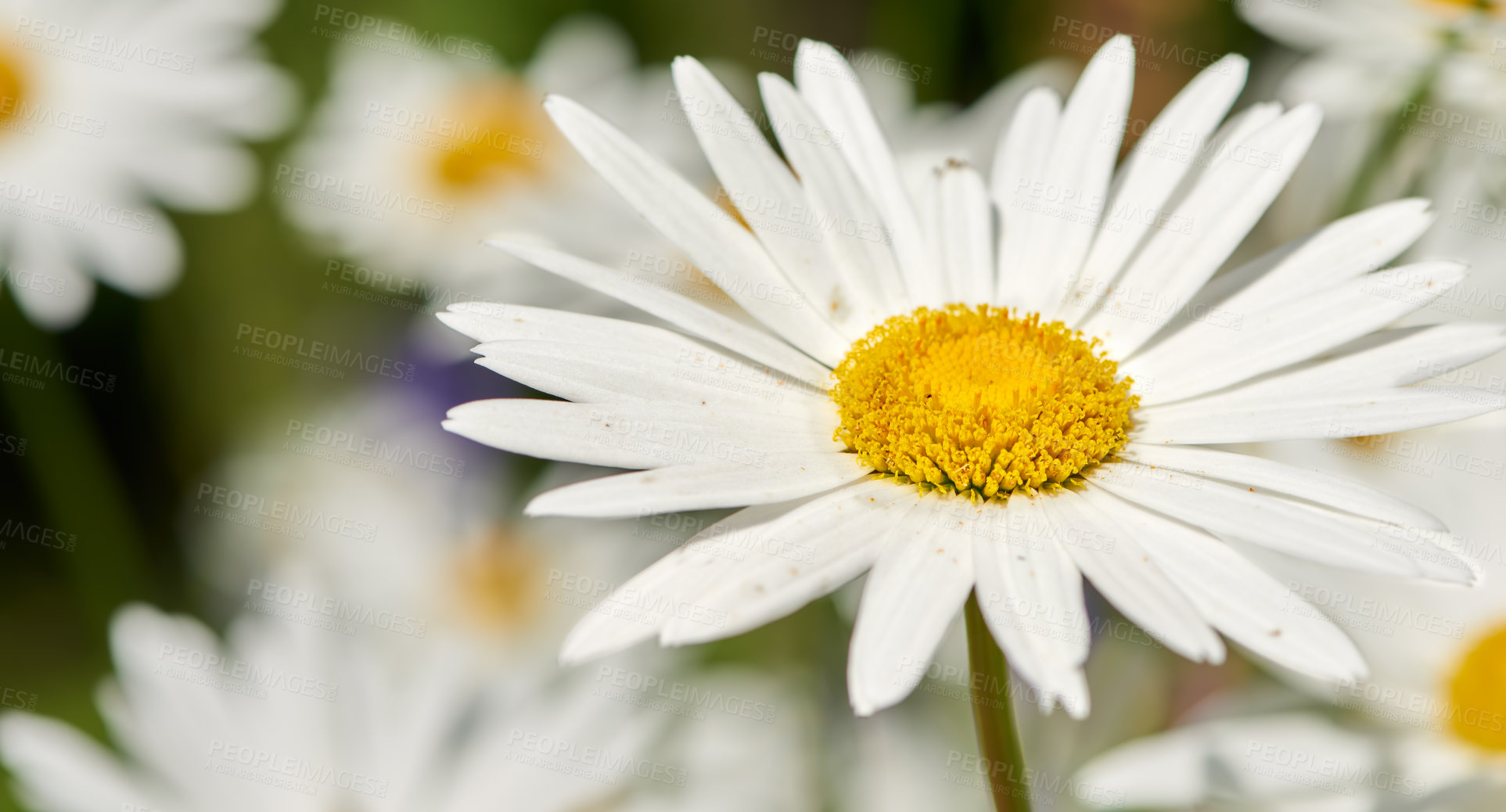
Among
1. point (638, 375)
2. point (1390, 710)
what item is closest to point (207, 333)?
point (638, 375)

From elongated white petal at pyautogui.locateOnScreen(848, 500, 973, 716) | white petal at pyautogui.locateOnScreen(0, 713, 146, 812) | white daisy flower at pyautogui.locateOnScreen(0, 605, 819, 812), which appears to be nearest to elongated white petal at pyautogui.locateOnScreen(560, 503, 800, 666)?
elongated white petal at pyautogui.locateOnScreen(848, 500, 973, 716)

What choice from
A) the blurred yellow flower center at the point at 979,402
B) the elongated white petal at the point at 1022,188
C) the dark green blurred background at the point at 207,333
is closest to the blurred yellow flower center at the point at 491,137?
the dark green blurred background at the point at 207,333

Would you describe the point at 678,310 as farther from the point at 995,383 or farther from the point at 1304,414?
the point at 1304,414

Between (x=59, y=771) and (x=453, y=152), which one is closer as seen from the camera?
(x=59, y=771)

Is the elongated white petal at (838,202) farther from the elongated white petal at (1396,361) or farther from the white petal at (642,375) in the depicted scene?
the elongated white petal at (1396,361)

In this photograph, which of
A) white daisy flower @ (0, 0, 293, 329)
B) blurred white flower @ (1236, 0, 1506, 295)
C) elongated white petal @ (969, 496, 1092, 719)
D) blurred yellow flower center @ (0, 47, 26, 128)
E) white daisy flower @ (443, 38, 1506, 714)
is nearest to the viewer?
elongated white petal @ (969, 496, 1092, 719)

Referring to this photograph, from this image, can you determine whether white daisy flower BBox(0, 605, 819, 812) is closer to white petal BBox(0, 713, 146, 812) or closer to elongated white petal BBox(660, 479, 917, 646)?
white petal BBox(0, 713, 146, 812)

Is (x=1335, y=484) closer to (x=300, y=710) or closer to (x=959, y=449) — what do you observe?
(x=959, y=449)
